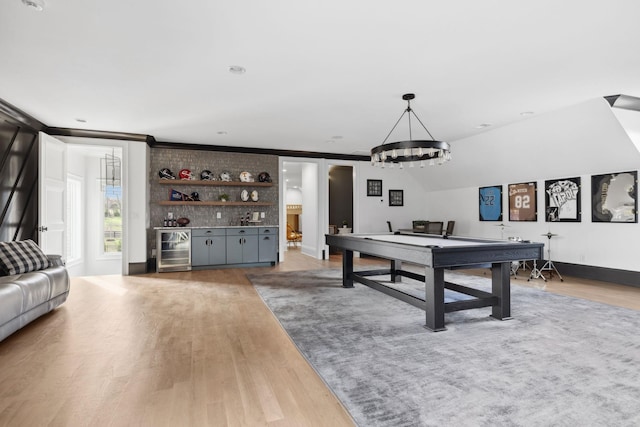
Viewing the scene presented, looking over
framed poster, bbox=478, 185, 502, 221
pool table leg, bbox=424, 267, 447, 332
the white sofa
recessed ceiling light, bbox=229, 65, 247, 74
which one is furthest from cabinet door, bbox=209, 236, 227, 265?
framed poster, bbox=478, 185, 502, 221

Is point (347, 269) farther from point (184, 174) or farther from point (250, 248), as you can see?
point (184, 174)

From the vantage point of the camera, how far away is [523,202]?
6730 mm

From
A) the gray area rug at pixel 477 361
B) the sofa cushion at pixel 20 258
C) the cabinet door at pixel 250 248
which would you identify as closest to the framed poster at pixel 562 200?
the gray area rug at pixel 477 361

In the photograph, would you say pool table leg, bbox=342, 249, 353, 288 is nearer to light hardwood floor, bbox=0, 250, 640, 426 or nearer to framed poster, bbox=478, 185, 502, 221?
light hardwood floor, bbox=0, 250, 640, 426

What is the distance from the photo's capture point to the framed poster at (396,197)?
28.8 ft

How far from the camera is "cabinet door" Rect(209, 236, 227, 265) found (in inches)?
267

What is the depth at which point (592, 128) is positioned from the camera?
16.1 ft

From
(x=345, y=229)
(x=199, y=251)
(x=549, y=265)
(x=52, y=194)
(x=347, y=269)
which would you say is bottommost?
Result: (x=549, y=265)

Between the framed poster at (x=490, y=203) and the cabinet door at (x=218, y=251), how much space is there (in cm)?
538

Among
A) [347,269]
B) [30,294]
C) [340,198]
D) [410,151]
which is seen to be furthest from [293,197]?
[30,294]

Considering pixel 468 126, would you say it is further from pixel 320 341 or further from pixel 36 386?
pixel 36 386

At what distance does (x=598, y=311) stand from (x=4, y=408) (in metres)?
5.07

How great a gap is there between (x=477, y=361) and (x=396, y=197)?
6510 millimetres

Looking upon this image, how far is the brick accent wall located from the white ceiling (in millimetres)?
1669
